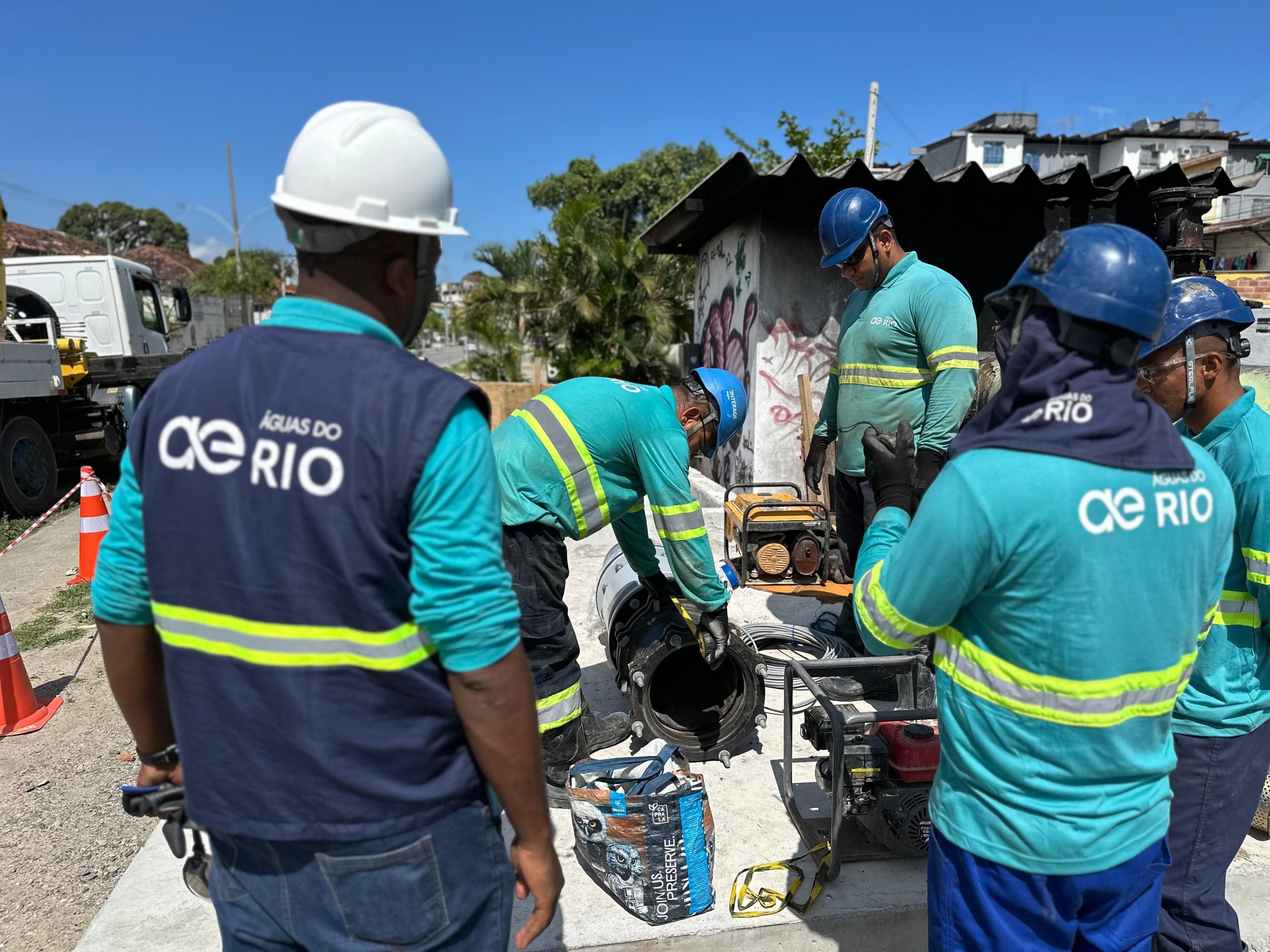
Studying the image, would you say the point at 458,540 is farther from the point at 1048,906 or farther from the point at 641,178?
the point at 641,178

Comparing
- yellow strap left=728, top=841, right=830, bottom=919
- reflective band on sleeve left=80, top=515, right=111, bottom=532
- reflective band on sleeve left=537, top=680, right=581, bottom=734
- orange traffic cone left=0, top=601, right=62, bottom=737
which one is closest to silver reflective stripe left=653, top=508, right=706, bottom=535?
reflective band on sleeve left=537, top=680, right=581, bottom=734

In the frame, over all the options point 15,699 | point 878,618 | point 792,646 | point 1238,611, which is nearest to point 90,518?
point 15,699

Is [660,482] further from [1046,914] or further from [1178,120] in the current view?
[1178,120]

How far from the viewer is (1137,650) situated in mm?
1473

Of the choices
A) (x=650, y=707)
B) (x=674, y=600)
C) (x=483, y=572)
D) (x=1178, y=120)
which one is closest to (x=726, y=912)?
(x=650, y=707)

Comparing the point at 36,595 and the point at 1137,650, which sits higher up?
the point at 1137,650

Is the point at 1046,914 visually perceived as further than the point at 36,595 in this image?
No

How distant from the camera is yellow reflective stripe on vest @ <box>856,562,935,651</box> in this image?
1.59 m

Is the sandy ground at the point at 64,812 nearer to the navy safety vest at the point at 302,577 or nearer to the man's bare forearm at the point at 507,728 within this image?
the navy safety vest at the point at 302,577

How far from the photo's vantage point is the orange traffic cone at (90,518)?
655 cm

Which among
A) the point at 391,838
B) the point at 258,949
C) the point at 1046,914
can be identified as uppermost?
the point at 391,838

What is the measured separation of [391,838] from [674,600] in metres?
2.38

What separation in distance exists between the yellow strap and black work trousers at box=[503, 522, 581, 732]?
95 centimetres

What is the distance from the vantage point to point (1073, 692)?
1476mm
